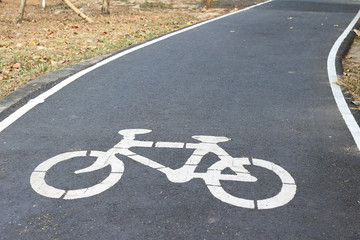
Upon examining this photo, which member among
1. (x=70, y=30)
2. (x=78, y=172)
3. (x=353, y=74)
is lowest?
(x=78, y=172)

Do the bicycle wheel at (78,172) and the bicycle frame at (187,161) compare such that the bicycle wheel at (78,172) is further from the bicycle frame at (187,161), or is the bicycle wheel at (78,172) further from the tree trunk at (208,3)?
the tree trunk at (208,3)

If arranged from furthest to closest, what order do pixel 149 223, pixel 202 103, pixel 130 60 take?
pixel 130 60
pixel 202 103
pixel 149 223

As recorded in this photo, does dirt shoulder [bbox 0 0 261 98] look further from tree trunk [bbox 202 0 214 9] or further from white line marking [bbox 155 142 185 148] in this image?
white line marking [bbox 155 142 185 148]

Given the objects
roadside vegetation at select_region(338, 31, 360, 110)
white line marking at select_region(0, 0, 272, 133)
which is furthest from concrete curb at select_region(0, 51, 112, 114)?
roadside vegetation at select_region(338, 31, 360, 110)

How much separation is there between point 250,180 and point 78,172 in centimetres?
156

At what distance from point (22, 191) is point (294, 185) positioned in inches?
91.5

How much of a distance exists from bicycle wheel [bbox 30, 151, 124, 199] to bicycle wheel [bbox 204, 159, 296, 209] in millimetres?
851

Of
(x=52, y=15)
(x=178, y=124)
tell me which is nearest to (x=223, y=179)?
(x=178, y=124)

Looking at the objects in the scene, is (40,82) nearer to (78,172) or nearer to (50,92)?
(50,92)

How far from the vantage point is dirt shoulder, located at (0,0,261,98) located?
29.4ft

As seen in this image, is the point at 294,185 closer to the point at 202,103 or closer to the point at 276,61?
the point at 202,103

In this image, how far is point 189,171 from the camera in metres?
4.29

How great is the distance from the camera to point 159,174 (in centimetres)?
423

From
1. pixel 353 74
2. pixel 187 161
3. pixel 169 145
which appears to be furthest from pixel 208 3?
pixel 187 161
